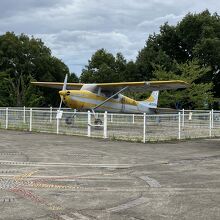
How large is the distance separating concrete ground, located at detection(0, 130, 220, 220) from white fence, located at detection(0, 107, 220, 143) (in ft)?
12.1

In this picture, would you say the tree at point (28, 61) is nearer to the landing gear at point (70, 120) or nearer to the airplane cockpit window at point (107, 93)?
the airplane cockpit window at point (107, 93)

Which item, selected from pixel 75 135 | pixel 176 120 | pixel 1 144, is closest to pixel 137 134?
pixel 176 120

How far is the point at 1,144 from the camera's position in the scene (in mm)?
18219

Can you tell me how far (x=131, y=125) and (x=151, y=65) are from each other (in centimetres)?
4149

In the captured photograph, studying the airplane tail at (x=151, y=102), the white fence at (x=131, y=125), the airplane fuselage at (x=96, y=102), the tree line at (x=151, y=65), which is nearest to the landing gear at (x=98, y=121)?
the white fence at (x=131, y=125)

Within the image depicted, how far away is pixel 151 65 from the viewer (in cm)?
6131

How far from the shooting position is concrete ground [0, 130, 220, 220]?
6.96 m

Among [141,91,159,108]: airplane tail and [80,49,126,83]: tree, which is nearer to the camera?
[141,91,159,108]: airplane tail

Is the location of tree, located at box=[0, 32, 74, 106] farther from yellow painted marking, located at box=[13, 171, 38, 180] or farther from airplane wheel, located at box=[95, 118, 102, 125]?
yellow painted marking, located at box=[13, 171, 38, 180]

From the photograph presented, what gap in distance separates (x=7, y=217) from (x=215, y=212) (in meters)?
3.09

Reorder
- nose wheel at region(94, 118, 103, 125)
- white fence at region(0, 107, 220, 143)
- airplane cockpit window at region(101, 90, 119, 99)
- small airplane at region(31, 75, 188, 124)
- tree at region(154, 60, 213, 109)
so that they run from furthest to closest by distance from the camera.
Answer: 1. tree at region(154, 60, 213, 109)
2. airplane cockpit window at region(101, 90, 119, 99)
3. small airplane at region(31, 75, 188, 124)
4. nose wheel at region(94, 118, 103, 125)
5. white fence at region(0, 107, 220, 143)

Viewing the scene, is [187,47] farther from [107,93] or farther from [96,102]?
[96,102]

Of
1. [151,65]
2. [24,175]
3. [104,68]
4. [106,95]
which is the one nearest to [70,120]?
[106,95]

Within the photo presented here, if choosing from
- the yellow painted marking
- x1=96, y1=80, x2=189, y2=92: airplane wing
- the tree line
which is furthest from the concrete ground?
the tree line
